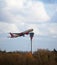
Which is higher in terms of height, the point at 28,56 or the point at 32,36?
the point at 32,36

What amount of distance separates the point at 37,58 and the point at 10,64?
5.01 metres

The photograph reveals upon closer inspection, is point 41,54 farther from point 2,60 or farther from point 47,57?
point 2,60

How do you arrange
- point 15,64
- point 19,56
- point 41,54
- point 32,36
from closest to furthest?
1. point 15,64
2. point 19,56
3. point 41,54
4. point 32,36

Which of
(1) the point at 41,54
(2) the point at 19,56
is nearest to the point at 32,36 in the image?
(1) the point at 41,54

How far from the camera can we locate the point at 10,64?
3931 cm

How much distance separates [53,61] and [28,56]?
158 inches

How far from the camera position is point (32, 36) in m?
51.6

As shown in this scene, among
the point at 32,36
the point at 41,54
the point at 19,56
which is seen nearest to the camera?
the point at 19,56

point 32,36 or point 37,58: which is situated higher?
point 32,36

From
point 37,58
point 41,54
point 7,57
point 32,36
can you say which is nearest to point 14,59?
point 7,57

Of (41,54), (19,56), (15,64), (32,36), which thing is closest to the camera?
(15,64)

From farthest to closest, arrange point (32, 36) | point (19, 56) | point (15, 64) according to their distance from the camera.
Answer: point (32, 36), point (19, 56), point (15, 64)

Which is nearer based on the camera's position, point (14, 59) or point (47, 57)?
point (14, 59)

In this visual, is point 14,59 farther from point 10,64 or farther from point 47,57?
point 47,57
